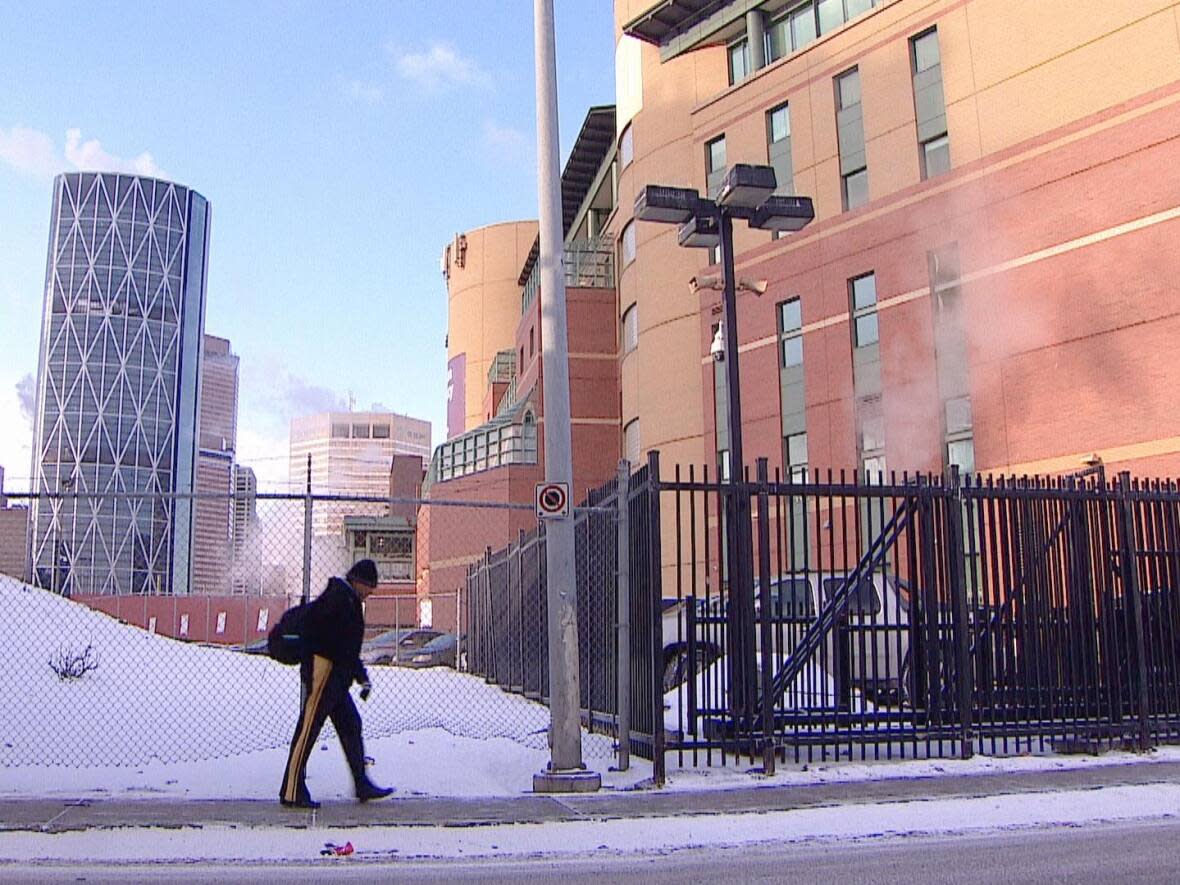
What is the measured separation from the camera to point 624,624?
320 inches

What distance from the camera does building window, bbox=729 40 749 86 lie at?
116 feet

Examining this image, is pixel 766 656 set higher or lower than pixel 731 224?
lower

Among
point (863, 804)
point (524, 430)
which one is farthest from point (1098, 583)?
point (524, 430)

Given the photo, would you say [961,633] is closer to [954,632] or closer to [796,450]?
[954,632]

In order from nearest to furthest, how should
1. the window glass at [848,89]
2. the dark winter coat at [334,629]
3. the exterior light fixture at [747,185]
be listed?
the dark winter coat at [334,629] < the exterior light fixture at [747,185] < the window glass at [848,89]

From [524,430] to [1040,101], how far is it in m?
26.3

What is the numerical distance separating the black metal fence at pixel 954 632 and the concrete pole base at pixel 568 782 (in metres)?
0.82

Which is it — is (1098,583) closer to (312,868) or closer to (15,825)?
(312,868)

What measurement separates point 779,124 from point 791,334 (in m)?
6.54

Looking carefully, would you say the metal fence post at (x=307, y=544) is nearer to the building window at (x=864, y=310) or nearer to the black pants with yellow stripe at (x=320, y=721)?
the black pants with yellow stripe at (x=320, y=721)

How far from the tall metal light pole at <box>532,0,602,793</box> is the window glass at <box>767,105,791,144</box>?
26209 mm

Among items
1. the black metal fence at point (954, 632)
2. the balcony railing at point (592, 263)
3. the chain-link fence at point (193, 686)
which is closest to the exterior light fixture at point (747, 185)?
the black metal fence at point (954, 632)

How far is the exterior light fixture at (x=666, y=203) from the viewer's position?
1148cm

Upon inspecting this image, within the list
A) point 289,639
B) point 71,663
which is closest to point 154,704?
point 71,663
